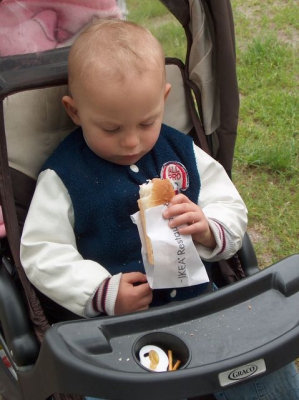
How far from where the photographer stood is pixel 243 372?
1399 mm

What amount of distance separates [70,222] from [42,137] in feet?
0.84

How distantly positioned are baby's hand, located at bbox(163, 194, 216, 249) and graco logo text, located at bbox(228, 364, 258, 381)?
36cm

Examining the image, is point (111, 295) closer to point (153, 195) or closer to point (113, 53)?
point (153, 195)

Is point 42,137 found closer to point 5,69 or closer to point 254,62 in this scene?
point 5,69

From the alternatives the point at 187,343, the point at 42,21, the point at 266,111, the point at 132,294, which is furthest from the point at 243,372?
the point at 266,111

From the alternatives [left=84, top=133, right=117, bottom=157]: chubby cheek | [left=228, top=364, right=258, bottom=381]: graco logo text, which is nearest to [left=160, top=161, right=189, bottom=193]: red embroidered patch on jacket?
[left=84, top=133, right=117, bottom=157]: chubby cheek

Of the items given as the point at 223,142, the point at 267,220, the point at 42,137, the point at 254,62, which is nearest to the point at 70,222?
the point at 42,137

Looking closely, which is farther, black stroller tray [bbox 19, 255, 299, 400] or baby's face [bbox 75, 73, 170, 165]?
baby's face [bbox 75, 73, 170, 165]

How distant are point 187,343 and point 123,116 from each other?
54 cm

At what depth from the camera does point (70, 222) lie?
1.73 meters

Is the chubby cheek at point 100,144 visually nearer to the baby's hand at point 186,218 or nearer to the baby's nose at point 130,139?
the baby's nose at point 130,139

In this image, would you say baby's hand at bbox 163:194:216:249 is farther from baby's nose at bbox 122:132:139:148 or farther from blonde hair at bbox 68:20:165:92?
blonde hair at bbox 68:20:165:92

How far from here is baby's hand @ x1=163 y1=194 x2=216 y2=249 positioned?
5.27 feet

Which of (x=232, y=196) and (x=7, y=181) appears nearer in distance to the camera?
(x=7, y=181)
